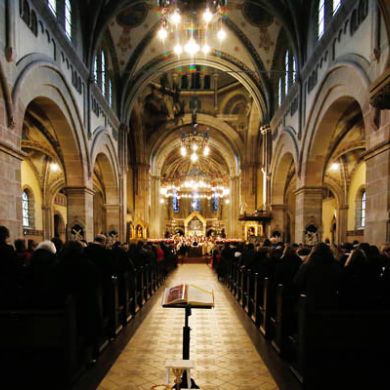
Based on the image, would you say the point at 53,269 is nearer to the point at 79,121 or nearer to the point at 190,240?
the point at 79,121

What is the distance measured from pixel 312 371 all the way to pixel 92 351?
286 centimetres

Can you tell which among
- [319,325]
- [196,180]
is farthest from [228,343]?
[196,180]

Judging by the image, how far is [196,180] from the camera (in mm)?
40812

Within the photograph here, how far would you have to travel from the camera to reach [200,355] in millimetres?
5434

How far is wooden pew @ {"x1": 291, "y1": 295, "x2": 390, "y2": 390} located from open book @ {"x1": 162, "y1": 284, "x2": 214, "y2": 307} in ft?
3.32

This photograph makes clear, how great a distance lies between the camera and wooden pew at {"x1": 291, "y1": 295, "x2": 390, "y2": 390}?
3762 mm

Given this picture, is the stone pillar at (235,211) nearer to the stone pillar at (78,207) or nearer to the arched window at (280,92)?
the arched window at (280,92)

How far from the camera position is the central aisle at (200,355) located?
4459 mm

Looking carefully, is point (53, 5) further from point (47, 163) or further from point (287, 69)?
point (47, 163)

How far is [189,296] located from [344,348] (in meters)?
1.68

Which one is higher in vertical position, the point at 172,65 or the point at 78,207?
the point at 172,65

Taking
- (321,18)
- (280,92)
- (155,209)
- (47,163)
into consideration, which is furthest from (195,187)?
(321,18)

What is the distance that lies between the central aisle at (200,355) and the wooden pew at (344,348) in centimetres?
68

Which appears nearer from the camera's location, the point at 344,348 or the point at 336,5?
the point at 344,348
